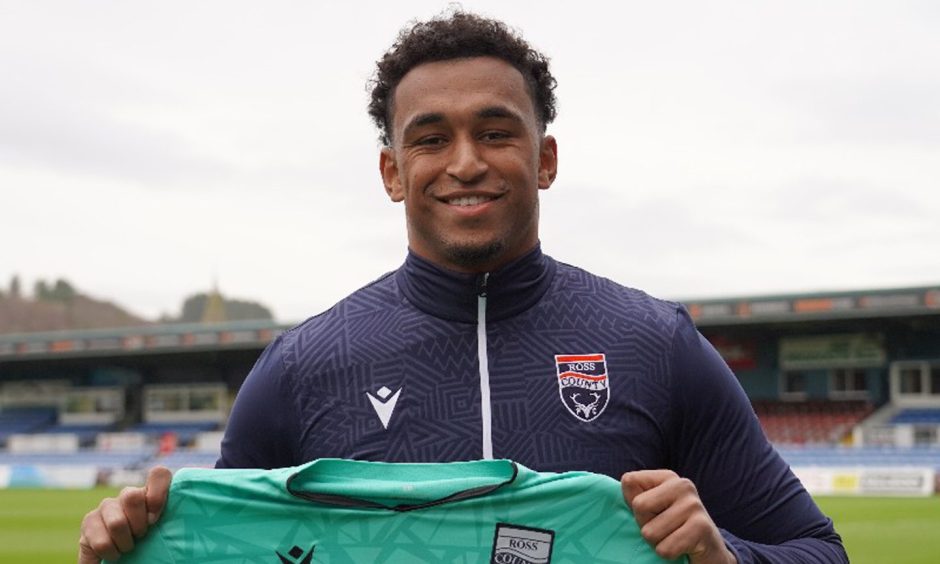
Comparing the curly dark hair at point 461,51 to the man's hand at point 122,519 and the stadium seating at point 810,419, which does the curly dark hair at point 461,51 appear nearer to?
the man's hand at point 122,519

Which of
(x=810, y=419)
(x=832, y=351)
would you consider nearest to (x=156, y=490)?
(x=810, y=419)

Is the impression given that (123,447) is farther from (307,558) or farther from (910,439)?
(307,558)

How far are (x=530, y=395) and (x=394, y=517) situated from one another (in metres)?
0.40

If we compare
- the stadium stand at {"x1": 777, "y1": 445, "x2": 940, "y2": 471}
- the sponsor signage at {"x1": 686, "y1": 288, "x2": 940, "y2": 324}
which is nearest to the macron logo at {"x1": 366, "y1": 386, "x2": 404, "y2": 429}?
the stadium stand at {"x1": 777, "y1": 445, "x2": 940, "y2": 471}

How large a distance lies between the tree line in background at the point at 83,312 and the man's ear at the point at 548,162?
88.8 meters

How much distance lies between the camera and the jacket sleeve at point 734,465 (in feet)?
8.50

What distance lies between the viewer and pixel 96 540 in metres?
2.44

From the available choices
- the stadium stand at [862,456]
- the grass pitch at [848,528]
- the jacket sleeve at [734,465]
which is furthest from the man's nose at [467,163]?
the stadium stand at [862,456]

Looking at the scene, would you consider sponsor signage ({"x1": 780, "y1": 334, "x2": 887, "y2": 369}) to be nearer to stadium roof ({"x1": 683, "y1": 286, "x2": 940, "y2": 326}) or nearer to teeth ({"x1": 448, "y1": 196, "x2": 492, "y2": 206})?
stadium roof ({"x1": 683, "y1": 286, "x2": 940, "y2": 326})

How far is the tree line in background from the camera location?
325ft

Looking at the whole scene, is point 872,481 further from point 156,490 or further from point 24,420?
point 24,420

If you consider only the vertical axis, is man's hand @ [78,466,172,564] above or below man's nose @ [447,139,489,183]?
below

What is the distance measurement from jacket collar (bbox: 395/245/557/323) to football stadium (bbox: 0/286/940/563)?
11.5 meters

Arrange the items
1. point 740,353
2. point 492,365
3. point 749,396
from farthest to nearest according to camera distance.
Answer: point 740,353 < point 749,396 < point 492,365
